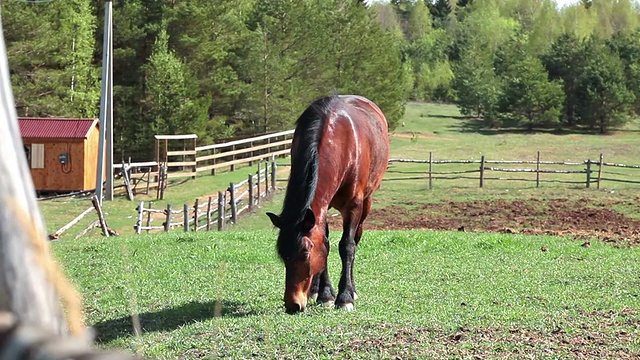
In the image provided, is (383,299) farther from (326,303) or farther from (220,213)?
(220,213)

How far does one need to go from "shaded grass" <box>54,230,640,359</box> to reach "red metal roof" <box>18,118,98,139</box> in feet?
55.6

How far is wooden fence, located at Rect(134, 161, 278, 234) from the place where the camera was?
20.5 metres

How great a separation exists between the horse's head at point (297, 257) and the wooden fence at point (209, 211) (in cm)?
1273

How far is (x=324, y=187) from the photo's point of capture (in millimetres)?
7754

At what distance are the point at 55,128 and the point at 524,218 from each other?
17.7 m

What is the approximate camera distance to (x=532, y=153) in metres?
45.9

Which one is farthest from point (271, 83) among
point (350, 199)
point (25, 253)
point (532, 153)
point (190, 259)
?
point (25, 253)

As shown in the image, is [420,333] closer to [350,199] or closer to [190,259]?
[350,199]

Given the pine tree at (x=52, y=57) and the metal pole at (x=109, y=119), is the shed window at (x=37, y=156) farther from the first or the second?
the pine tree at (x=52, y=57)

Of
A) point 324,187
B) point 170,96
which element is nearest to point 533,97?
point 170,96

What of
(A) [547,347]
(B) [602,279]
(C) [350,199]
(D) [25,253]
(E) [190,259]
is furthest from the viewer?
(E) [190,259]

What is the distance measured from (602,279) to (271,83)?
36.8 meters

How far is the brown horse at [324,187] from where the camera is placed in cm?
723

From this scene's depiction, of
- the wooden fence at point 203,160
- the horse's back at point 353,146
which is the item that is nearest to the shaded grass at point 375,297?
the horse's back at point 353,146
